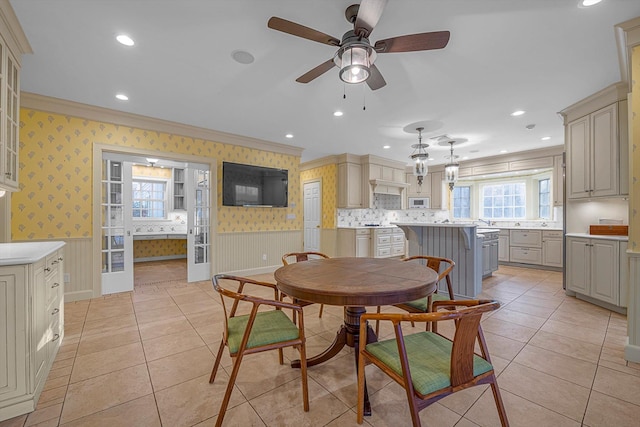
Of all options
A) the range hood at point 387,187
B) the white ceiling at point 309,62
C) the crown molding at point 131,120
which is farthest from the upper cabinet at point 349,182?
the white ceiling at point 309,62

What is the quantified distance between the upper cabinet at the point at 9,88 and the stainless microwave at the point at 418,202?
25.5ft

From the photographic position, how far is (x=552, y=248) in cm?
541

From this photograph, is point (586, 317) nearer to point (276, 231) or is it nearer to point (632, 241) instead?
point (632, 241)

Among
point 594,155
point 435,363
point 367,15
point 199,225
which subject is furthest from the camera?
point 199,225

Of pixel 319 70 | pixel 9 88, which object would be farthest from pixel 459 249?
pixel 9 88

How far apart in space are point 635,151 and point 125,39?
422 centimetres

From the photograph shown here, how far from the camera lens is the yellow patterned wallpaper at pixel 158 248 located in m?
6.58

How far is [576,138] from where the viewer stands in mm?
3678

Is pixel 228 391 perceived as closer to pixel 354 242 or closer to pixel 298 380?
pixel 298 380

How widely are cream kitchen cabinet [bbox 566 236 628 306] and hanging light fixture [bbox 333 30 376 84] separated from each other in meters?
3.61

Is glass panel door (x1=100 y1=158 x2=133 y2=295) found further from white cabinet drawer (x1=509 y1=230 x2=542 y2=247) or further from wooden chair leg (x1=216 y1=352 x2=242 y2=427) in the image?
white cabinet drawer (x1=509 y1=230 x2=542 y2=247)

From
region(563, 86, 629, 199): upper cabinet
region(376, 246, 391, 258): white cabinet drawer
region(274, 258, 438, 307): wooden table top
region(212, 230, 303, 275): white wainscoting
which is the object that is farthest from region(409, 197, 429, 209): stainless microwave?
region(274, 258, 438, 307): wooden table top

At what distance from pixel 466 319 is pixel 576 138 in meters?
4.10

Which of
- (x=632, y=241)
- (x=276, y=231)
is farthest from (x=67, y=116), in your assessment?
(x=632, y=241)
